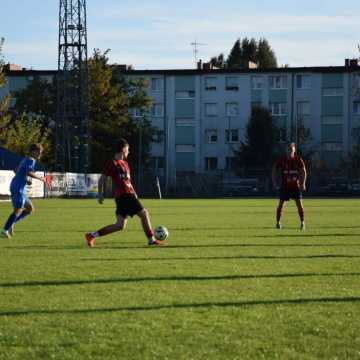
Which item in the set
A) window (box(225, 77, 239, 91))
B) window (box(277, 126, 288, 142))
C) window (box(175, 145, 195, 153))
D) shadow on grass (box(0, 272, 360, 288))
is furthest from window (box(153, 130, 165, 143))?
shadow on grass (box(0, 272, 360, 288))

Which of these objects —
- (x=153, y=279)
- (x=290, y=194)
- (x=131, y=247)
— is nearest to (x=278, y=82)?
(x=290, y=194)

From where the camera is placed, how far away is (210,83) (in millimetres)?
94688

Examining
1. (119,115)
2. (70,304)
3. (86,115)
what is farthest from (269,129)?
(70,304)

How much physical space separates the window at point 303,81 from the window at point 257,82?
3866 millimetres

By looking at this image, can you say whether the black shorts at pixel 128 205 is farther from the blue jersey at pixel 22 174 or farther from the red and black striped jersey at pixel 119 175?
the blue jersey at pixel 22 174

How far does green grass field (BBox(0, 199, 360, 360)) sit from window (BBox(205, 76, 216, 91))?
78.6 metres

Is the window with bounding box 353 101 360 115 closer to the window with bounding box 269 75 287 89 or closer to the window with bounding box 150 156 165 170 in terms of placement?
the window with bounding box 269 75 287 89

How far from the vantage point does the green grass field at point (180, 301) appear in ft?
22.3

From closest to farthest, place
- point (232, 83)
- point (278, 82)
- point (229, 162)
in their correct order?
point (278, 82)
point (232, 83)
point (229, 162)

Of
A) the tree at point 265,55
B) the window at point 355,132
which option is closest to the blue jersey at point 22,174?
the window at point 355,132

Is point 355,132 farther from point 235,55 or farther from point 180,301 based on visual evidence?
point 180,301

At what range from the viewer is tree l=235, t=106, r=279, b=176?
87125 mm

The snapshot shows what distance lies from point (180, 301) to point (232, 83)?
86195 mm

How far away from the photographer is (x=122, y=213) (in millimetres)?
15719
